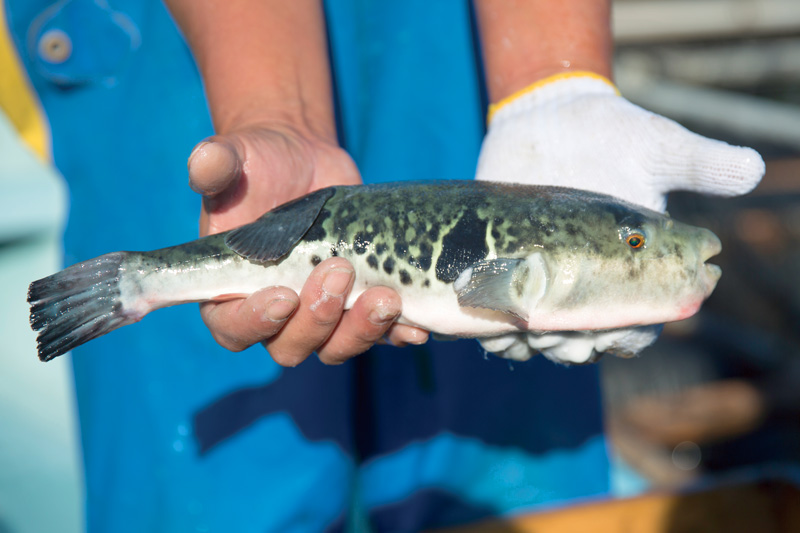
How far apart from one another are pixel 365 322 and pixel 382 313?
74mm

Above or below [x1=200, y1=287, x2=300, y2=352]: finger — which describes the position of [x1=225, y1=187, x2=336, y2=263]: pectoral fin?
above

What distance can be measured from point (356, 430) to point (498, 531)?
0.92 metres

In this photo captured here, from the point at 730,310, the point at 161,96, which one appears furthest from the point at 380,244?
the point at 730,310

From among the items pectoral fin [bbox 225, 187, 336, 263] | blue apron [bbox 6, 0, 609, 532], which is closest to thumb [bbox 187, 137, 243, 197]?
pectoral fin [bbox 225, 187, 336, 263]

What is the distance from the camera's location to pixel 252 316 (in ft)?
6.07

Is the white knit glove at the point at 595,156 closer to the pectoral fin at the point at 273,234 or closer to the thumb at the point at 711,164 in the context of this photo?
the thumb at the point at 711,164

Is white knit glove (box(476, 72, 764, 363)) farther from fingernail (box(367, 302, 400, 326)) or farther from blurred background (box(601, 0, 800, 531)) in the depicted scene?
blurred background (box(601, 0, 800, 531))

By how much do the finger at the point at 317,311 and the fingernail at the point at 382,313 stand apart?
0.11 m

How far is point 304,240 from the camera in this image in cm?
191

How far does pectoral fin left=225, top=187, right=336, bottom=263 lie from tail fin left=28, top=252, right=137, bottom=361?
1.24 ft

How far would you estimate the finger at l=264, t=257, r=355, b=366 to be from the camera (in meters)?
1.81

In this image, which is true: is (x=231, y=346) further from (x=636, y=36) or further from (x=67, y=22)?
(x=636, y=36)

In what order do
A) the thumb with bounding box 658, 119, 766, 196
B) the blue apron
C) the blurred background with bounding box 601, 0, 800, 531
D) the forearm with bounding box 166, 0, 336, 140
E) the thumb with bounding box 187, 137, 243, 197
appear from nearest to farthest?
the thumb with bounding box 187, 137, 243, 197 → the thumb with bounding box 658, 119, 766, 196 → the forearm with bounding box 166, 0, 336, 140 → the blue apron → the blurred background with bounding box 601, 0, 800, 531

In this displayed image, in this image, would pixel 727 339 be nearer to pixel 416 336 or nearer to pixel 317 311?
pixel 416 336
